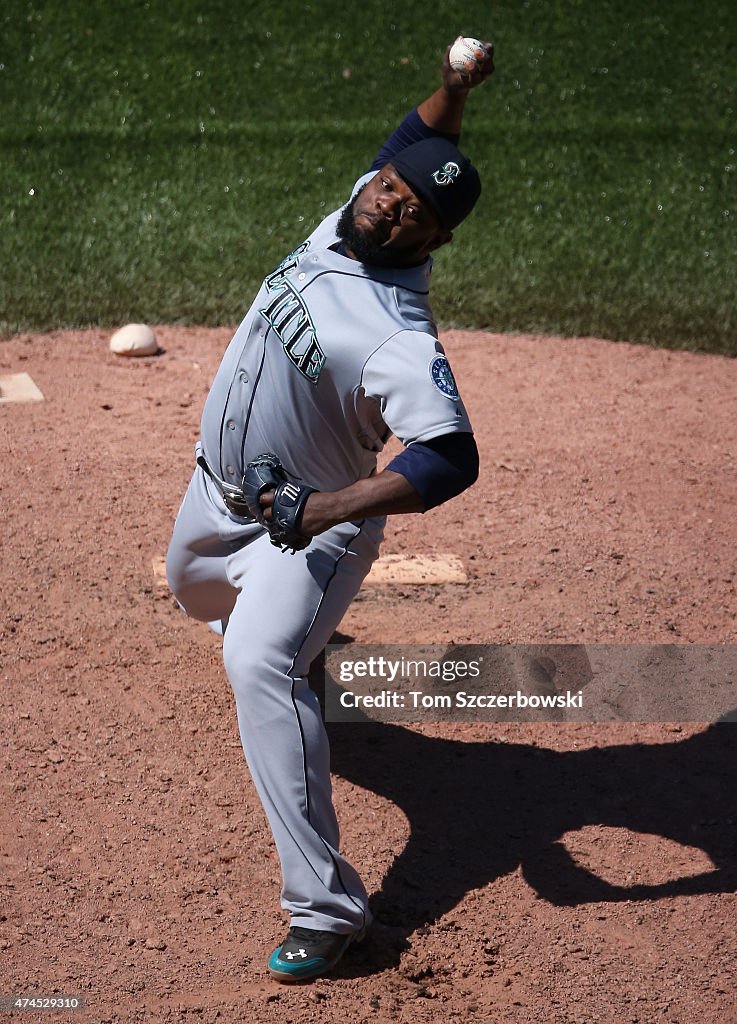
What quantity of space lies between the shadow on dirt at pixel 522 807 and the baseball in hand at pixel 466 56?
208 cm

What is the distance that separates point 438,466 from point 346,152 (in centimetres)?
597

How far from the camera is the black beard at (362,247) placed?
3074 millimetres

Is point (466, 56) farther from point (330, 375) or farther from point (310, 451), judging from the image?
point (310, 451)

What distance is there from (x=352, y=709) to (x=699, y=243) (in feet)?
17.1

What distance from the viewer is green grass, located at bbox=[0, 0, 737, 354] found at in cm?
734

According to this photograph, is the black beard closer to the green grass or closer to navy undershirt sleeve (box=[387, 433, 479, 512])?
navy undershirt sleeve (box=[387, 433, 479, 512])

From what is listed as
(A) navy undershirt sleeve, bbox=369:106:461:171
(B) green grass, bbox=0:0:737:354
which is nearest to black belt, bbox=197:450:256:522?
(A) navy undershirt sleeve, bbox=369:106:461:171

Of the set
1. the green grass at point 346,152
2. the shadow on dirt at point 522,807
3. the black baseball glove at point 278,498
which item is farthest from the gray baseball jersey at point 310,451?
the green grass at point 346,152

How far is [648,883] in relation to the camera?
342 centimetres

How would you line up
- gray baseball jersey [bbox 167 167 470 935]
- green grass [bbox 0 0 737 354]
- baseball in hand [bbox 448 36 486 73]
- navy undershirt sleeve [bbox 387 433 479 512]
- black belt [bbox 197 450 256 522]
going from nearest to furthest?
navy undershirt sleeve [bbox 387 433 479 512], gray baseball jersey [bbox 167 167 470 935], black belt [bbox 197 450 256 522], baseball in hand [bbox 448 36 486 73], green grass [bbox 0 0 737 354]

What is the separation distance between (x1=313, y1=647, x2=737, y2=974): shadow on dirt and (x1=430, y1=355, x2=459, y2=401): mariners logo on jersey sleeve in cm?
140

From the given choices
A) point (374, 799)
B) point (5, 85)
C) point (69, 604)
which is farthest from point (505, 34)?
point (374, 799)

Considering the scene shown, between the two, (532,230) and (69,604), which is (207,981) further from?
(532,230)

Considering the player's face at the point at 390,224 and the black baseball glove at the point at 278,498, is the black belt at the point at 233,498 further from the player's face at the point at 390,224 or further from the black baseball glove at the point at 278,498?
the player's face at the point at 390,224
